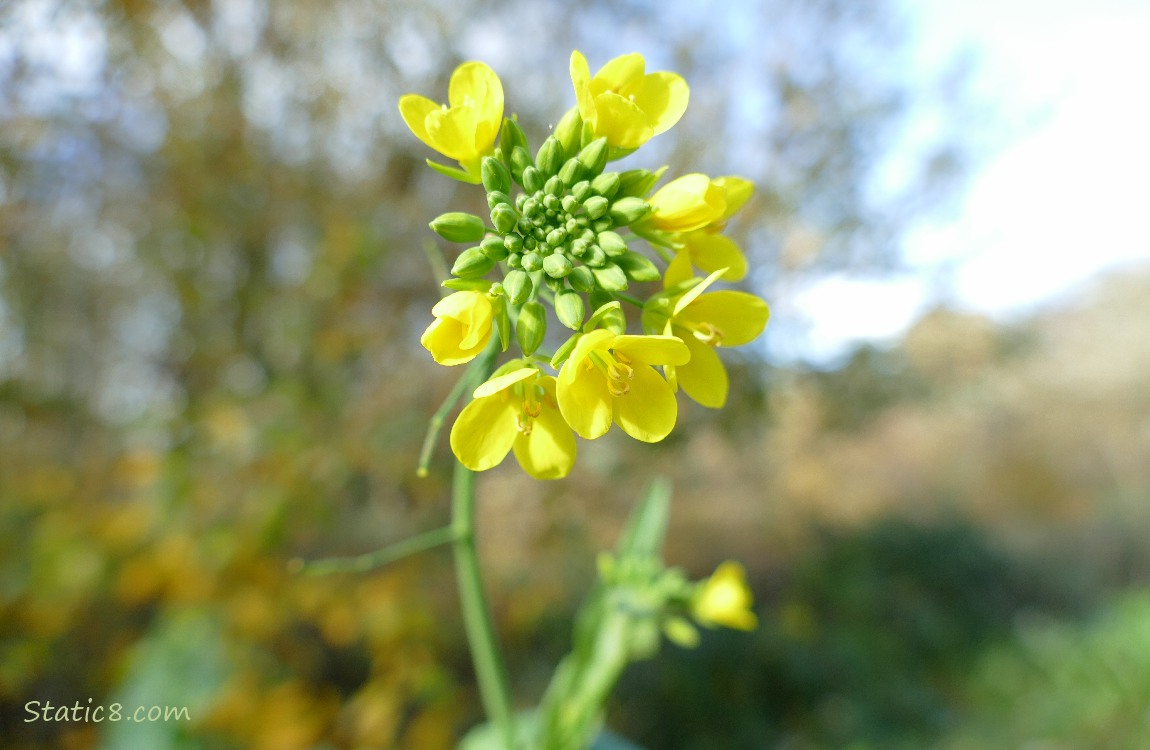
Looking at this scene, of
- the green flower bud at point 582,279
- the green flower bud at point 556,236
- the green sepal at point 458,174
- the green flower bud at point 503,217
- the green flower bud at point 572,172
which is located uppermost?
the green sepal at point 458,174

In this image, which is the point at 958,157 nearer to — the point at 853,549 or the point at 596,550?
the point at 853,549

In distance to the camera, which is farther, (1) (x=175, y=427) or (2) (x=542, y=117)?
(2) (x=542, y=117)

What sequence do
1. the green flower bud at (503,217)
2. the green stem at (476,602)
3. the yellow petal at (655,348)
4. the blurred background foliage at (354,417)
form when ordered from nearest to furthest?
the yellow petal at (655,348) → the green flower bud at (503,217) → the green stem at (476,602) → the blurred background foliage at (354,417)

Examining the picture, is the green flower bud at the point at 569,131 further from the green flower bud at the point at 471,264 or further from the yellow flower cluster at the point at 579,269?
the green flower bud at the point at 471,264

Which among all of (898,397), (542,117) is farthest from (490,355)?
(898,397)

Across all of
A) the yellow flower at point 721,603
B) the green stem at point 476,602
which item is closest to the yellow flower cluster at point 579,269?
the green stem at point 476,602

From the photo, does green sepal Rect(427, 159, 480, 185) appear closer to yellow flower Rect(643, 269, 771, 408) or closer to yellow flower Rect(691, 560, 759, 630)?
yellow flower Rect(643, 269, 771, 408)

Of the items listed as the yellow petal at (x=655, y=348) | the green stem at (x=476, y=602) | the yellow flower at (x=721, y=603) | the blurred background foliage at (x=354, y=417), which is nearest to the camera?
the yellow petal at (x=655, y=348)

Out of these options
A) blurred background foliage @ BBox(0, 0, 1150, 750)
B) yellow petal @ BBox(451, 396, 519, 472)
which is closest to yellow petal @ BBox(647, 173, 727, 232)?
yellow petal @ BBox(451, 396, 519, 472)
